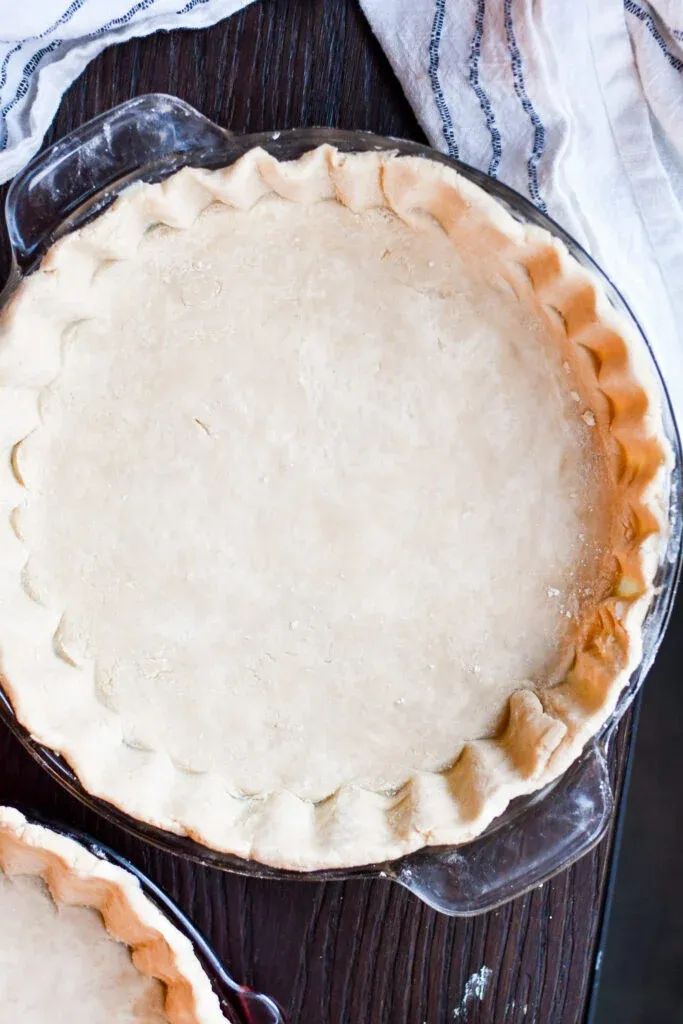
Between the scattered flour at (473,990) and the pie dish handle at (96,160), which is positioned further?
the scattered flour at (473,990)

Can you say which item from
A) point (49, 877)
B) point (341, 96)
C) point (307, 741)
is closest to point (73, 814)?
point (49, 877)

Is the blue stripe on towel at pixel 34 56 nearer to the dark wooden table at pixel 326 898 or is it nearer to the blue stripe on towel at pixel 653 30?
the dark wooden table at pixel 326 898

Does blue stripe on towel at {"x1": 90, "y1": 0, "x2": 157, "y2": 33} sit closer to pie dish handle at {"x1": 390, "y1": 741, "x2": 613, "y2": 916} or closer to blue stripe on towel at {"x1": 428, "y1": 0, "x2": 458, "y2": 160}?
blue stripe on towel at {"x1": 428, "y1": 0, "x2": 458, "y2": 160}

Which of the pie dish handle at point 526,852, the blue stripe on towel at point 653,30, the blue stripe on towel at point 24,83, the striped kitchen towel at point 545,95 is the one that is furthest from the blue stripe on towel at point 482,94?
the pie dish handle at point 526,852

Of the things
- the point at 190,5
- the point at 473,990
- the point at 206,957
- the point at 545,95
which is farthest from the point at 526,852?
the point at 190,5

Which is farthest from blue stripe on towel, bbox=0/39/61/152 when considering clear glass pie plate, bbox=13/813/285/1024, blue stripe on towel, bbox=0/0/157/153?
clear glass pie plate, bbox=13/813/285/1024

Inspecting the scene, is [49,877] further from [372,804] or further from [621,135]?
[621,135]
